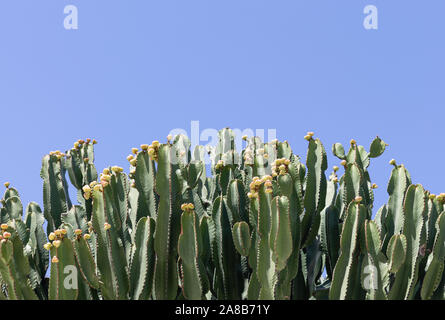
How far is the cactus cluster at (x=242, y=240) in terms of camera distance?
3582 millimetres

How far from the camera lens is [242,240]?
3.75m

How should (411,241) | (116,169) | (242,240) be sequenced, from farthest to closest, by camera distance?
(116,169)
(411,241)
(242,240)

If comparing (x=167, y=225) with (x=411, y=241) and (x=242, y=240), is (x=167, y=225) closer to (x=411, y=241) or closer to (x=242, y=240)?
(x=242, y=240)

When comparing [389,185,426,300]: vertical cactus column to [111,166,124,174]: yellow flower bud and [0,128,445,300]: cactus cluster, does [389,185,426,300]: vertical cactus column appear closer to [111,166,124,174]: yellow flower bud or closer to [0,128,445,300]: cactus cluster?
[0,128,445,300]: cactus cluster

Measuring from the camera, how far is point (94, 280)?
366 centimetres

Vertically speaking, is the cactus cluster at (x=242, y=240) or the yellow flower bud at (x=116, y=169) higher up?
the yellow flower bud at (x=116, y=169)

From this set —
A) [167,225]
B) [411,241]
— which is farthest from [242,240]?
[411,241]

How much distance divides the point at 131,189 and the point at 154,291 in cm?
85

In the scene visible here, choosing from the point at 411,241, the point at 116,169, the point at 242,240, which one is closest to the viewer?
the point at 242,240

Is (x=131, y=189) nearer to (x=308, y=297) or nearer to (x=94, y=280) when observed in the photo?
(x=94, y=280)

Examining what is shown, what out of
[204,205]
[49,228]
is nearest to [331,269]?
[204,205]

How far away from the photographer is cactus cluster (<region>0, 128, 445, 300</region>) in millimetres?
3582

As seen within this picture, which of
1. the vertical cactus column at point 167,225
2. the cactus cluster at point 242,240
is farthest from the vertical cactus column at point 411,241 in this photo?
the vertical cactus column at point 167,225

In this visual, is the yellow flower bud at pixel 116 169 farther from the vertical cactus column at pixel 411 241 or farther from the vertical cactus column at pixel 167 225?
the vertical cactus column at pixel 411 241
